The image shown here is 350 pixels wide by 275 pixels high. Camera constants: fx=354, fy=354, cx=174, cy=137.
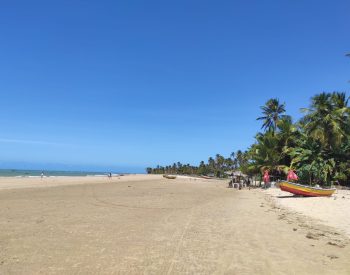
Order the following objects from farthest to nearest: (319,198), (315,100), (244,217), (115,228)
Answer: (315,100), (319,198), (244,217), (115,228)

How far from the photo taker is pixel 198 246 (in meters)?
7.92

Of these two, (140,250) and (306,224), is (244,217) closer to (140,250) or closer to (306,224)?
(306,224)

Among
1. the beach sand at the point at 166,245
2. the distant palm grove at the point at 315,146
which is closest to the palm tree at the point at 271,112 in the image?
the distant palm grove at the point at 315,146

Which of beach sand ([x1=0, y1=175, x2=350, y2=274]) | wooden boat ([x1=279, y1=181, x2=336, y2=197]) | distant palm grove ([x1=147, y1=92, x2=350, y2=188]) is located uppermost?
distant palm grove ([x1=147, y1=92, x2=350, y2=188])

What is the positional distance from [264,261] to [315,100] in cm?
3233

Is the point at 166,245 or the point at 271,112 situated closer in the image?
the point at 166,245

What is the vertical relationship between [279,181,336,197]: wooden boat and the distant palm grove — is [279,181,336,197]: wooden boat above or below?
below

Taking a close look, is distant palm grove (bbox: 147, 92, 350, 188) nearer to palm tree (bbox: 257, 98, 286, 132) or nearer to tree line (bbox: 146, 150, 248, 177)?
palm tree (bbox: 257, 98, 286, 132)

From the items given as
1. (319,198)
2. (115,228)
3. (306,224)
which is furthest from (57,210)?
(319,198)

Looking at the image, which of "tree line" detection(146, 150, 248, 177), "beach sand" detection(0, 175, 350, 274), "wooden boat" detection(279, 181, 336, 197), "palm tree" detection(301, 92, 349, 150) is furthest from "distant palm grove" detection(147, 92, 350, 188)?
"tree line" detection(146, 150, 248, 177)

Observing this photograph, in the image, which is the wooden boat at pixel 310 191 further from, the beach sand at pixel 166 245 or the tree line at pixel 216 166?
the tree line at pixel 216 166

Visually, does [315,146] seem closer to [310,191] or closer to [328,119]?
[328,119]

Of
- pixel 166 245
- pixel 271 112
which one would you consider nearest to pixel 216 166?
pixel 271 112

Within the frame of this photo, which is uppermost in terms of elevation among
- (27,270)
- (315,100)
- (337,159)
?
(315,100)
